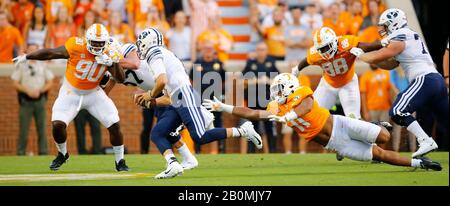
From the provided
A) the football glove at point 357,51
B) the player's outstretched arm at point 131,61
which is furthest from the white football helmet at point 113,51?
the football glove at point 357,51

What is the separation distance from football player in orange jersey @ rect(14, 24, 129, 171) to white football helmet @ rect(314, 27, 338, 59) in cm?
260

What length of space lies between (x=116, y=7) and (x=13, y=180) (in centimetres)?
761

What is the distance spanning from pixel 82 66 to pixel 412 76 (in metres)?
4.16

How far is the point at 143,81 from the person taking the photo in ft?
45.0

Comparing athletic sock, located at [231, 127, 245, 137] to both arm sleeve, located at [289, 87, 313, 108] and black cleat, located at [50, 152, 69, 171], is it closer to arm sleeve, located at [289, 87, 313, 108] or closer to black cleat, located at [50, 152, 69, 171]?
arm sleeve, located at [289, 87, 313, 108]

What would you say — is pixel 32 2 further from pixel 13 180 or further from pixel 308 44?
pixel 13 180

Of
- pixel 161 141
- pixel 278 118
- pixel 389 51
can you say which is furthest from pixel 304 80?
pixel 278 118

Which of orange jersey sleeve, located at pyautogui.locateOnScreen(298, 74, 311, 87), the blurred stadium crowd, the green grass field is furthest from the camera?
the blurred stadium crowd

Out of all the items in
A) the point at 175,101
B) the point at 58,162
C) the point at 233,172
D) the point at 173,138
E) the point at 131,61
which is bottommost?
the point at 233,172

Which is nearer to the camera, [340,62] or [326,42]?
[326,42]

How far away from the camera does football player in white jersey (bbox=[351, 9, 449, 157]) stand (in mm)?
13016

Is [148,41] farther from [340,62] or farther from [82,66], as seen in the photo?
[340,62]

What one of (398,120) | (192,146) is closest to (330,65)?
(398,120)

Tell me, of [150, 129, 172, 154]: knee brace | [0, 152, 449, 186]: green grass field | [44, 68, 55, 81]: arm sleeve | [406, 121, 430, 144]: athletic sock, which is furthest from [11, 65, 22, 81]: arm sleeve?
[406, 121, 430, 144]: athletic sock
